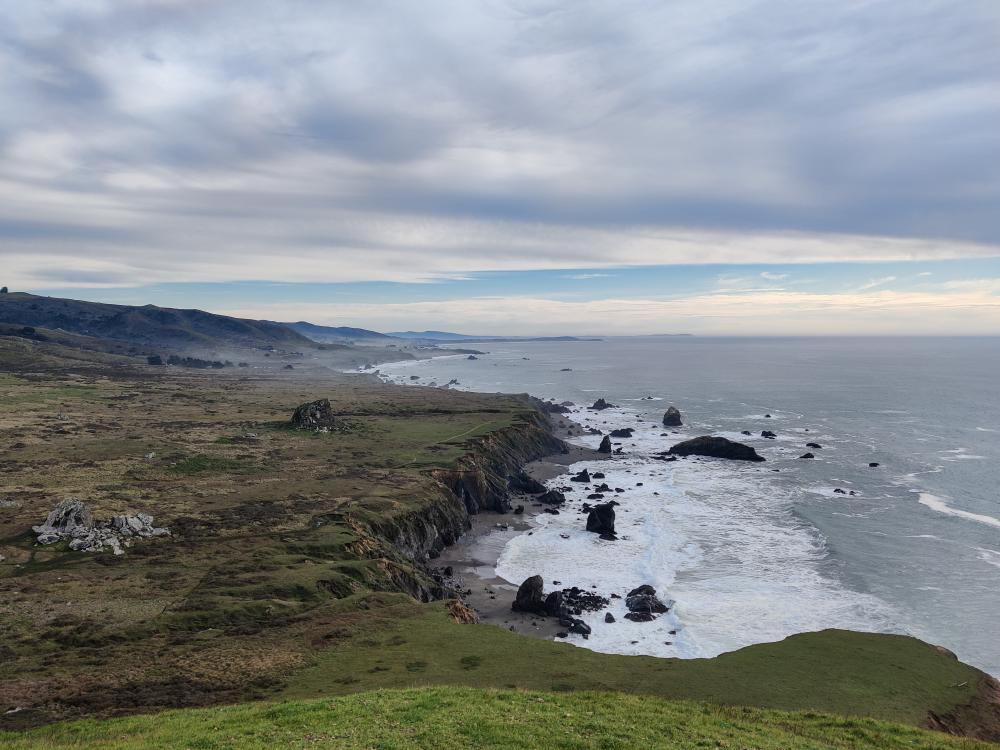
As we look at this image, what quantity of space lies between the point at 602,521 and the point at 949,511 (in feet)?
137

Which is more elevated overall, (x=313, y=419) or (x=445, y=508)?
(x=313, y=419)

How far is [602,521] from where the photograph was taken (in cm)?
6125

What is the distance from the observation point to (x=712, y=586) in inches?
1885

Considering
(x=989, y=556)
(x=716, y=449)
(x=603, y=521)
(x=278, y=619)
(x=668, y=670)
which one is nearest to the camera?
(x=668, y=670)

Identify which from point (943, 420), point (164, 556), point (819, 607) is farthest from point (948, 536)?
point (943, 420)

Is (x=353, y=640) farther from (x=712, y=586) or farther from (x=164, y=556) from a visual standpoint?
(x=712, y=586)

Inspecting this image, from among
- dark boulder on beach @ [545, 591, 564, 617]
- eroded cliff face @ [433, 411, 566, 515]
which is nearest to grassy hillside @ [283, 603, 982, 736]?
dark boulder on beach @ [545, 591, 564, 617]

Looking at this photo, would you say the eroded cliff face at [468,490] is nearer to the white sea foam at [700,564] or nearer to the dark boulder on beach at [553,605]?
the white sea foam at [700,564]

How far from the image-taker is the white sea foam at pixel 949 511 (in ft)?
206

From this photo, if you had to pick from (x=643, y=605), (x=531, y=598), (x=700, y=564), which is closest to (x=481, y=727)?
(x=531, y=598)

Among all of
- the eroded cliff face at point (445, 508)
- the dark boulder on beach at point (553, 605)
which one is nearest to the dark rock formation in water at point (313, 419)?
the eroded cliff face at point (445, 508)

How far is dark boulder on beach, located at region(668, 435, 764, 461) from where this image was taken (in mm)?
94875

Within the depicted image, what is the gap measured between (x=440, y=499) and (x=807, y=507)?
45.0 m

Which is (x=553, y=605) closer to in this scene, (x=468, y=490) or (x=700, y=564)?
(x=700, y=564)
